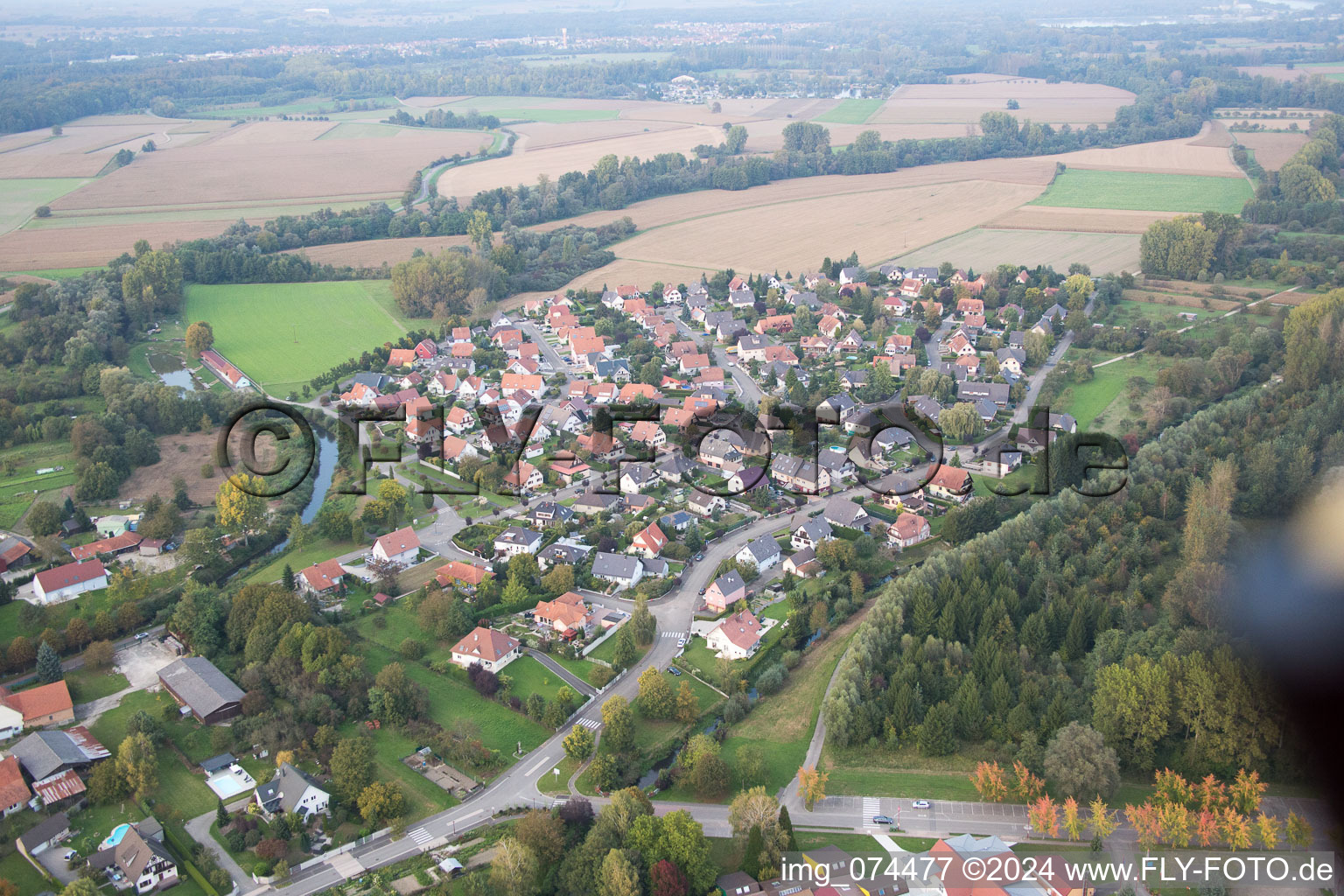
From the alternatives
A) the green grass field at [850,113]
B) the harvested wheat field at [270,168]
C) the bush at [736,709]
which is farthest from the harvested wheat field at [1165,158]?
the bush at [736,709]

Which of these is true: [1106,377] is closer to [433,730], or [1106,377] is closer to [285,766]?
[433,730]

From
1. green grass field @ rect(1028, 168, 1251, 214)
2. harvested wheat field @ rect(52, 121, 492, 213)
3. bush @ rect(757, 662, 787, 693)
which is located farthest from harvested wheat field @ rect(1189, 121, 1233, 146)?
bush @ rect(757, 662, 787, 693)

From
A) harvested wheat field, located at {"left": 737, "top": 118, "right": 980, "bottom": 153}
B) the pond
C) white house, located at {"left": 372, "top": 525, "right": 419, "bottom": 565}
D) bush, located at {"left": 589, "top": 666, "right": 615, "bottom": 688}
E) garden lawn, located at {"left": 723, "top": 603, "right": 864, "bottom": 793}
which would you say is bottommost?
garden lawn, located at {"left": 723, "top": 603, "right": 864, "bottom": 793}

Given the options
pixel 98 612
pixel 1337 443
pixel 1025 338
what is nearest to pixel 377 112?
pixel 1025 338

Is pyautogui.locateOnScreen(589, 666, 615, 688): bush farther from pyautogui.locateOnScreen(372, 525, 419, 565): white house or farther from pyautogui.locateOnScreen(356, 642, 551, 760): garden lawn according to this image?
pyautogui.locateOnScreen(372, 525, 419, 565): white house

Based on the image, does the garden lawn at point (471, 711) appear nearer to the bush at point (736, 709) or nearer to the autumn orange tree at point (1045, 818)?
the bush at point (736, 709)

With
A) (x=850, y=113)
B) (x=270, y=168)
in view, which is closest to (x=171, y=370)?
(x=270, y=168)
